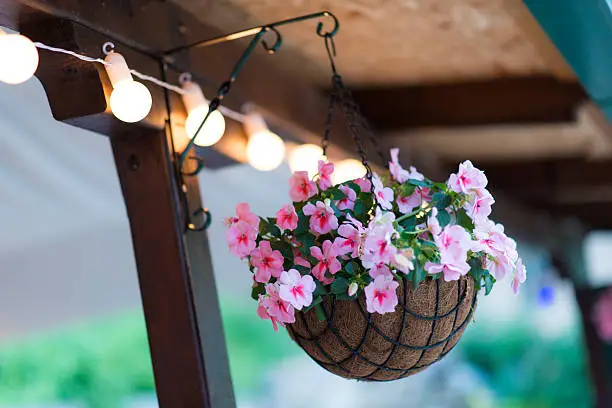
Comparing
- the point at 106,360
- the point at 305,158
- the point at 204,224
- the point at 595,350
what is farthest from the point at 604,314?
the point at 204,224

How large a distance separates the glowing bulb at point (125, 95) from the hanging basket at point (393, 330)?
444mm

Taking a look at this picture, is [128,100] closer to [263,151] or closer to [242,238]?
[242,238]

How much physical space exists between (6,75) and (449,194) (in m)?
0.69

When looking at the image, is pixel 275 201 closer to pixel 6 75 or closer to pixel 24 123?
pixel 24 123

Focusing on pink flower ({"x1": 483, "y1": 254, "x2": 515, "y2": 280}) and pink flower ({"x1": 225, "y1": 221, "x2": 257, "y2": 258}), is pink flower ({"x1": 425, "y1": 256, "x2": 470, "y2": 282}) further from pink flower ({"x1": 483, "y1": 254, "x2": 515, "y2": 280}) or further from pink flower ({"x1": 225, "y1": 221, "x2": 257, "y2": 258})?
pink flower ({"x1": 225, "y1": 221, "x2": 257, "y2": 258})

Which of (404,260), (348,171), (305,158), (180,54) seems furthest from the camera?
(348,171)

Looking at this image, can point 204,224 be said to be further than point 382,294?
Yes

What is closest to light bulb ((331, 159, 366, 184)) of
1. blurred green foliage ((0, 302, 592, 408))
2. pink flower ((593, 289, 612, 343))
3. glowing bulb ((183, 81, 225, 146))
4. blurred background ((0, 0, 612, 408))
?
→ blurred background ((0, 0, 612, 408))

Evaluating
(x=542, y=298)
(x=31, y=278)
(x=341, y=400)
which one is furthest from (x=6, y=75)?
(x=542, y=298)

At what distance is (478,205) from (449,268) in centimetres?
16

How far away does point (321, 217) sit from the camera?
129 cm

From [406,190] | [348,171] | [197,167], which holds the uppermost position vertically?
[348,171]

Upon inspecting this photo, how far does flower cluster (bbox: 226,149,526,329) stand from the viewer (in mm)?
1193

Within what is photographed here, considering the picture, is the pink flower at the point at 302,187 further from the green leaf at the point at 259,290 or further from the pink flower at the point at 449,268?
the pink flower at the point at 449,268
